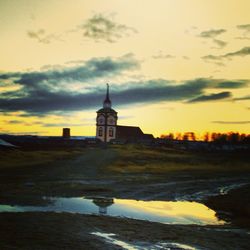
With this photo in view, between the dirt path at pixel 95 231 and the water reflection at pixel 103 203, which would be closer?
the dirt path at pixel 95 231

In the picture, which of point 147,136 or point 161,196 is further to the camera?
point 147,136

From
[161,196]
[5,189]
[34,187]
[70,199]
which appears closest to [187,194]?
[161,196]

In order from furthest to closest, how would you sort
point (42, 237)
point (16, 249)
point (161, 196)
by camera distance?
1. point (161, 196)
2. point (42, 237)
3. point (16, 249)

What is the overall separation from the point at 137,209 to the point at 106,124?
325ft

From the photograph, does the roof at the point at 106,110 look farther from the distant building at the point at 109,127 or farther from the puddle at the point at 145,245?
the puddle at the point at 145,245

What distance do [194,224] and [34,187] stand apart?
1135 centimetres

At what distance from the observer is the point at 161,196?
21062mm

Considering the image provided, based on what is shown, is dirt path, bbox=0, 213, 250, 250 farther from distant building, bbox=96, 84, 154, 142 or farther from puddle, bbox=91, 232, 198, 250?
distant building, bbox=96, 84, 154, 142

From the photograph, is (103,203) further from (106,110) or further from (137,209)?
(106,110)

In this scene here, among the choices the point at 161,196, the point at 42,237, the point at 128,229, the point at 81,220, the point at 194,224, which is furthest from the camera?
the point at 161,196

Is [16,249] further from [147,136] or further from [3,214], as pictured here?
[147,136]

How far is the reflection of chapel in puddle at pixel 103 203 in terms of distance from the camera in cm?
1579

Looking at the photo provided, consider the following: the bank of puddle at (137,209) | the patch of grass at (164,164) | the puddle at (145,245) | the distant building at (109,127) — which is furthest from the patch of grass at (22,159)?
the distant building at (109,127)

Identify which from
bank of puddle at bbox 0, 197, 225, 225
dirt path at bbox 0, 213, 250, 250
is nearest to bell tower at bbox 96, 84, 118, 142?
bank of puddle at bbox 0, 197, 225, 225
